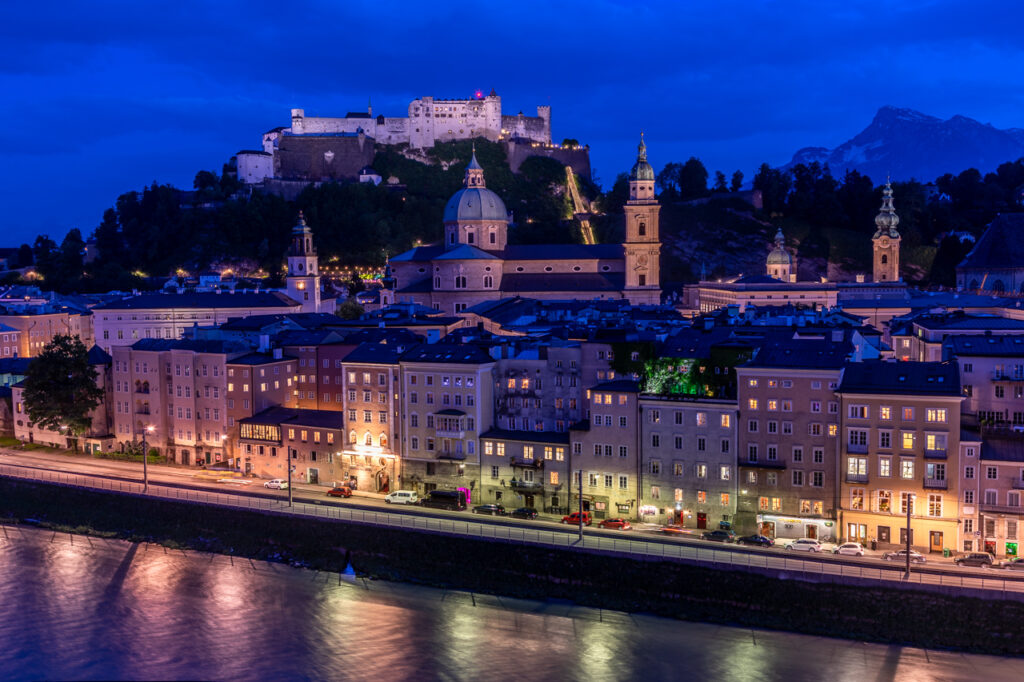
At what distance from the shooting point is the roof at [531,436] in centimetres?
3888

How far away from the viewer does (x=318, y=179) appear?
382 ft

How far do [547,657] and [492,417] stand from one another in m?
14.0

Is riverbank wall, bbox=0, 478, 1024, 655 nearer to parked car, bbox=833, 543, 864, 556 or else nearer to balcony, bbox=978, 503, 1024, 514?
parked car, bbox=833, 543, 864, 556

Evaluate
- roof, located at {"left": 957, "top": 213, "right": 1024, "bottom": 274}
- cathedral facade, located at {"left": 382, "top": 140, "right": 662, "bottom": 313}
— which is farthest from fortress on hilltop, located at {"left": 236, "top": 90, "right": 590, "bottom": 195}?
roof, located at {"left": 957, "top": 213, "right": 1024, "bottom": 274}

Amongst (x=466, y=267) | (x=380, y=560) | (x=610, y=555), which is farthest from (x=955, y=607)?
(x=466, y=267)

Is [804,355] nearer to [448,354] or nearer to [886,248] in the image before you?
[448,354]

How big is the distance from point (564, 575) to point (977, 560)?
12627 mm

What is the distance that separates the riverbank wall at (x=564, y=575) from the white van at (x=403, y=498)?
326 centimetres

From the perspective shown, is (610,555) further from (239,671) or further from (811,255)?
(811,255)

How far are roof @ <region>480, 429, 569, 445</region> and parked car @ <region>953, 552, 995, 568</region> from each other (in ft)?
46.2

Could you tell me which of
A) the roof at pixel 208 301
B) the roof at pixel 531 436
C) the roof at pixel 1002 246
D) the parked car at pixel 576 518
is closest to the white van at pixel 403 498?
the roof at pixel 531 436

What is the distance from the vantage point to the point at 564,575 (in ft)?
109

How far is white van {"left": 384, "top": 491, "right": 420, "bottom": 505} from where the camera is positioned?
39.8m

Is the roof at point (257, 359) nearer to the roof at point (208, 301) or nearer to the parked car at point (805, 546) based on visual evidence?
the roof at point (208, 301)
